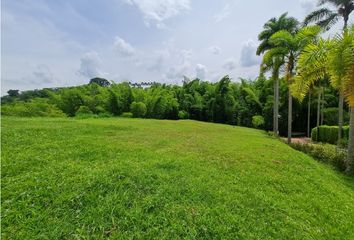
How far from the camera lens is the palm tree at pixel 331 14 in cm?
1259

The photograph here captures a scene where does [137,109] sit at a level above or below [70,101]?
below

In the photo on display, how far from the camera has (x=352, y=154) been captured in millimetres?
8312

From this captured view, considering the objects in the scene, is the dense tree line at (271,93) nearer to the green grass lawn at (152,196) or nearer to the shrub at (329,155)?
the shrub at (329,155)

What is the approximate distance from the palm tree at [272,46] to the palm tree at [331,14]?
7.07 feet

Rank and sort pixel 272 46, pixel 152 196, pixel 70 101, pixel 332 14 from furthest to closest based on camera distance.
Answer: pixel 70 101 → pixel 272 46 → pixel 332 14 → pixel 152 196

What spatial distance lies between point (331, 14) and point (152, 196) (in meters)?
14.1

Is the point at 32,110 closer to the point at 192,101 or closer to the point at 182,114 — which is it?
the point at 182,114

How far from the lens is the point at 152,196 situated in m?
3.69

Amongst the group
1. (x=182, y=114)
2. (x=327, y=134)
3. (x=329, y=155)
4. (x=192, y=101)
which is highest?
(x=192, y=101)

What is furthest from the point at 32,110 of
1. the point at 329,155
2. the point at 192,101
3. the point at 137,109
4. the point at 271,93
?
the point at 271,93

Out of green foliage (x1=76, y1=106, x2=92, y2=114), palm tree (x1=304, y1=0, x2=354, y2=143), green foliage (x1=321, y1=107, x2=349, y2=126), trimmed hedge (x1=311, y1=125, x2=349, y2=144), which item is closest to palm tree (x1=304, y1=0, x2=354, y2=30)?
palm tree (x1=304, y1=0, x2=354, y2=143)

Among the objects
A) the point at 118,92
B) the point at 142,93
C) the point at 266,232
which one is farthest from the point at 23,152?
the point at 142,93

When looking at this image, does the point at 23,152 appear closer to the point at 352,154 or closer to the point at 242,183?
the point at 242,183

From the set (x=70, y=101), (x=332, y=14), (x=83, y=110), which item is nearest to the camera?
(x=332, y=14)
